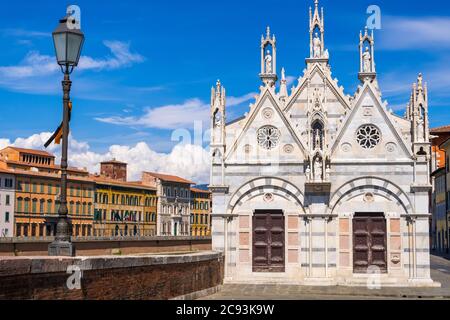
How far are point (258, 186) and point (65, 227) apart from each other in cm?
1487

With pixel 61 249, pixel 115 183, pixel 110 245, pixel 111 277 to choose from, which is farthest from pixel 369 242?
pixel 115 183

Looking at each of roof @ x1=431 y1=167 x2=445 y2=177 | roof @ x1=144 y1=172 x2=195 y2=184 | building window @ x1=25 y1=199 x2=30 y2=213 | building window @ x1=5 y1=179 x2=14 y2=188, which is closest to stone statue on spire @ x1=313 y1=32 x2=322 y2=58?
roof @ x1=431 y1=167 x2=445 y2=177

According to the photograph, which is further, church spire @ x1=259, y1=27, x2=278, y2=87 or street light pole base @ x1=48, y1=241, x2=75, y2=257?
church spire @ x1=259, y1=27, x2=278, y2=87

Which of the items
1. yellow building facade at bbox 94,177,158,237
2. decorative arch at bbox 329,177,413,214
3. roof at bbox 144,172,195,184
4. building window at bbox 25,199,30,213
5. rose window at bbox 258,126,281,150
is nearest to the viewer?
decorative arch at bbox 329,177,413,214

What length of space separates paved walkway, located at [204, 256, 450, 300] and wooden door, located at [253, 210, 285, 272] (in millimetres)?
1387

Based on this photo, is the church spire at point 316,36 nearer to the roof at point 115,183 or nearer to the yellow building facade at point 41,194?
the yellow building facade at point 41,194

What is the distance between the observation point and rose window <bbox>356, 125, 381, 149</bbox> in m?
29.1

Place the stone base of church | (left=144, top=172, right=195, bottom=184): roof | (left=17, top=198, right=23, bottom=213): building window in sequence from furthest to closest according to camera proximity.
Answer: (left=144, top=172, right=195, bottom=184): roof
(left=17, top=198, right=23, bottom=213): building window
the stone base of church

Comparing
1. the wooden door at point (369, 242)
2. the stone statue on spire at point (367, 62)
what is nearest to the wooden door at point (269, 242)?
the wooden door at point (369, 242)

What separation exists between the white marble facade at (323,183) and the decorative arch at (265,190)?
4 centimetres

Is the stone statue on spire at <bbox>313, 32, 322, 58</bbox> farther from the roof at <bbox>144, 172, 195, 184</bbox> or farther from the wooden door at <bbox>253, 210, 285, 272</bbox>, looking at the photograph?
the roof at <bbox>144, 172, 195, 184</bbox>

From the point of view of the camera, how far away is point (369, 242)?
28578 millimetres

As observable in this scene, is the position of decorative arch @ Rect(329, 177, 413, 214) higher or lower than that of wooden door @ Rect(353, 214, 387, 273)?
higher
